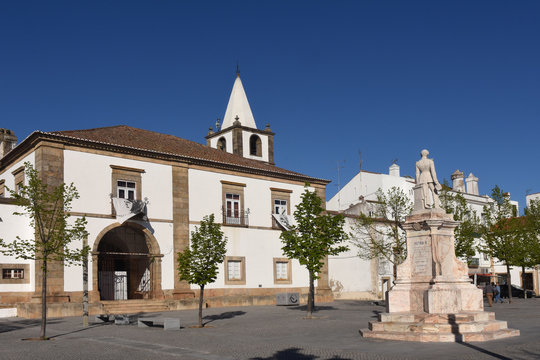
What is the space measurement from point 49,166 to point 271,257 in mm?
14380

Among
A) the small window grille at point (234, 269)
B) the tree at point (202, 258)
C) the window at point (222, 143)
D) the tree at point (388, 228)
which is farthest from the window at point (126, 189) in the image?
the window at point (222, 143)

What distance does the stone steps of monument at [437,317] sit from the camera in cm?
1416

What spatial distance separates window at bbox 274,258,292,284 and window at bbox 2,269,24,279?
14755 millimetres

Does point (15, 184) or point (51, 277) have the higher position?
point (15, 184)

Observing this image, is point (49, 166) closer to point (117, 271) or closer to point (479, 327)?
point (117, 271)

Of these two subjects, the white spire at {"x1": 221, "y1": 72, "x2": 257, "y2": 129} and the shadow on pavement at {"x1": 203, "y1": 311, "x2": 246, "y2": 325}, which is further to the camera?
the white spire at {"x1": 221, "y1": 72, "x2": 257, "y2": 129}

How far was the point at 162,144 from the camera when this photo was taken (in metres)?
33.6

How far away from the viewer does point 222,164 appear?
33.8 metres

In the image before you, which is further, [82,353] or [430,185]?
[430,185]

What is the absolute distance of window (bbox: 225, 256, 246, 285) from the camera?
33244 millimetres

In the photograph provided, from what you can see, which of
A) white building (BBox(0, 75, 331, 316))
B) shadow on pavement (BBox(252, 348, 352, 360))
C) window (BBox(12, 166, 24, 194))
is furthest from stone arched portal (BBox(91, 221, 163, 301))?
shadow on pavement (BBox(252, 348, 352, 360))

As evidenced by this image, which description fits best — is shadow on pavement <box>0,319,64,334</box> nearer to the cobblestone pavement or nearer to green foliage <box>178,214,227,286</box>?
the cobblestone pavement

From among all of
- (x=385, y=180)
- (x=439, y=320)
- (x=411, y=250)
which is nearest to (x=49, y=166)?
(x=411, y=250)

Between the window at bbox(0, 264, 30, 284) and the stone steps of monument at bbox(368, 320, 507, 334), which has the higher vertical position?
the window at bbox(0, 264, 30, 284)
